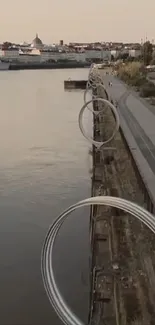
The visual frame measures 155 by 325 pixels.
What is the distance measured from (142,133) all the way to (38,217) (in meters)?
4.14

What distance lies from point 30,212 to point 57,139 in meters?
7.69

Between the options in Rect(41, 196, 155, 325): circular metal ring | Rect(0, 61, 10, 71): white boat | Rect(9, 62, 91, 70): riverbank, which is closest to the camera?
Rect(41, 196, 155, 325): circular metal ring

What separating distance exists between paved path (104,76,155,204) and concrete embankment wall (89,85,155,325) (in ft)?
0.63

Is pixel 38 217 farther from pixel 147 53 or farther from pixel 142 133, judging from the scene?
pixel 147 53

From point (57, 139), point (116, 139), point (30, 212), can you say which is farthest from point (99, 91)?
point (30, 212)

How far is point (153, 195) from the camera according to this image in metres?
5.92

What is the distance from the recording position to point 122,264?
5.14 meters

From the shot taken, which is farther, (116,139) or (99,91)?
(99,91)

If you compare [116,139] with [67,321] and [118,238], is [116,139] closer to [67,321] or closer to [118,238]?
[118,238]

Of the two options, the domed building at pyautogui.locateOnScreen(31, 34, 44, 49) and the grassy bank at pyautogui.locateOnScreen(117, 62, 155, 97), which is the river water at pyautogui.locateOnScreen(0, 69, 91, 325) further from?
the domed building at pyautogui.locateOnScreen(31, 34, 44, 49)

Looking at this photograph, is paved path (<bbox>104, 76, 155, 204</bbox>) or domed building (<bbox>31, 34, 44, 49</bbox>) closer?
paved path (<bbox>104, 76, 155, 204</bbox>)

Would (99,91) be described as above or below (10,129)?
above

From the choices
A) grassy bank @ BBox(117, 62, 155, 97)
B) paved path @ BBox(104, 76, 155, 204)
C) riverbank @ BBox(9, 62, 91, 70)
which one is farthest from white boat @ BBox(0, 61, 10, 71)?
paved path @ BBox(104, 76, 155, 204)

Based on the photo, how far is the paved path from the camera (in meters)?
7.41
